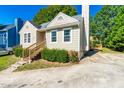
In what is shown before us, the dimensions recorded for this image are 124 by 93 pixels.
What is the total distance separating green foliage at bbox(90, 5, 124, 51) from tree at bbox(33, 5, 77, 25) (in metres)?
7.97

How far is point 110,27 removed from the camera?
1230 inches

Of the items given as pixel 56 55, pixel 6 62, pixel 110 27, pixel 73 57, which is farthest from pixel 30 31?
pixel 110 27

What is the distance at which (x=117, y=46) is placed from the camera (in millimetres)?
26766

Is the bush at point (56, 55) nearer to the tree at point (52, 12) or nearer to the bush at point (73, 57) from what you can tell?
the bush at point (73, 57)

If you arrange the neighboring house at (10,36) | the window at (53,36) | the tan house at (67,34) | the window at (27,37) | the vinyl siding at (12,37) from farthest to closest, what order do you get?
the vinyl siding at (12,37)
the neighboring house at (10,36)
the window at (27,37)
the window at (53,36)
the tan house at (67,34)

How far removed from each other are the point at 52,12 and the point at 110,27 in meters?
17.9

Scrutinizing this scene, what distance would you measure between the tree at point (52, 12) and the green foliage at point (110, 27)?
7975mm

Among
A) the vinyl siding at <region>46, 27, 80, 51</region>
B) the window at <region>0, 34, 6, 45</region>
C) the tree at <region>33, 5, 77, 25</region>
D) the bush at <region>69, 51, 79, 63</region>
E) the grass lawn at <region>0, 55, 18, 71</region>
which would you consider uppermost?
the tree at <region>33, 5, 77, 25</region>

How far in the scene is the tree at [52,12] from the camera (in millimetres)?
42094

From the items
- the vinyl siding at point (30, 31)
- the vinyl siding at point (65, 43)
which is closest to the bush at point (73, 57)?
the vinyl siding at point (65, 43)

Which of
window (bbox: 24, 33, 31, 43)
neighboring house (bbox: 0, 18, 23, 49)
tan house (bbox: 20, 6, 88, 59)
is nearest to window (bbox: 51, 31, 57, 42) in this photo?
tan house (bbox: 20, 6, 88, 59)

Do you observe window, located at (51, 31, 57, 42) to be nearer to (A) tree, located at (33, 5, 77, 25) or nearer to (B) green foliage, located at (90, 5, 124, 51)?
(B) green foliage, located at (90, 5, 124, 51)

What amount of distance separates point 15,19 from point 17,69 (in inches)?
671

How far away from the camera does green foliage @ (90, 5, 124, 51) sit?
86.0 ft
